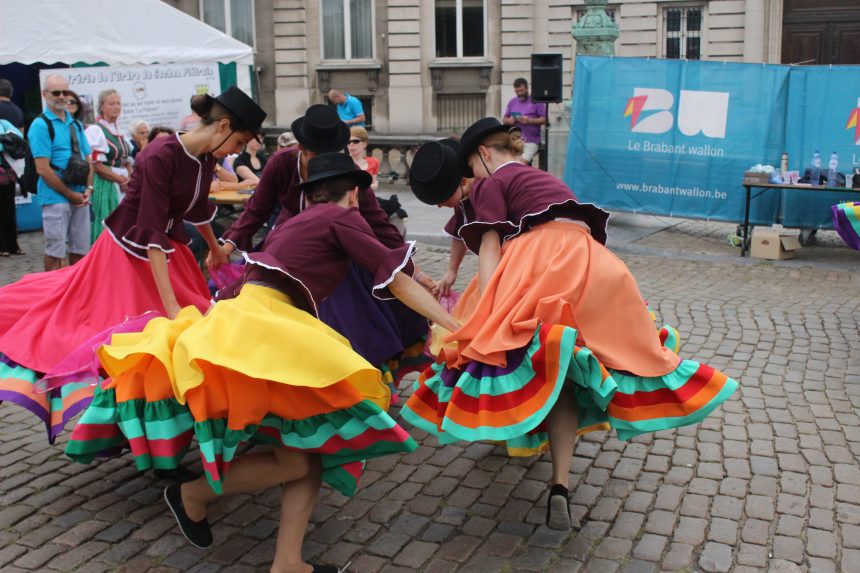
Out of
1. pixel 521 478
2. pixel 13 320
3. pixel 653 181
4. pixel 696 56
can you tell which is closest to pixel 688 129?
pixel 653 181

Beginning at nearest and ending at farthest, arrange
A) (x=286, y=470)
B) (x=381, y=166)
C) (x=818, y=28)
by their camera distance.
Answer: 1. (x=286, y=470)
2. (x=381, y=166)
3. (x=818, y=28)

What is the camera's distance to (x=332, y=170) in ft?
14.1

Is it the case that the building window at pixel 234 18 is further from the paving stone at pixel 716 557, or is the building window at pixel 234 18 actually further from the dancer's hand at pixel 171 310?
the paving stone at pixel 716 557

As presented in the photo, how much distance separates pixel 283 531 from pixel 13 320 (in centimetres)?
200

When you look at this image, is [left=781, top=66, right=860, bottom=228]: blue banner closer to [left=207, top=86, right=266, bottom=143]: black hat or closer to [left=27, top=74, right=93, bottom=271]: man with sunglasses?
[left=27, top=74, right=93, bottom=271]: man with sunglasses

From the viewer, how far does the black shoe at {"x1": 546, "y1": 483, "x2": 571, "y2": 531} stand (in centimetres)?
426

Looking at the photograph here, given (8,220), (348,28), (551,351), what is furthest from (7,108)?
(348,28)

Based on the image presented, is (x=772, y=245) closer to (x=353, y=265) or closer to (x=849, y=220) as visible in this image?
(x=849, y=220)

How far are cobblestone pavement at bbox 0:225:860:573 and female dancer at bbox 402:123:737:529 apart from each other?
315 mm

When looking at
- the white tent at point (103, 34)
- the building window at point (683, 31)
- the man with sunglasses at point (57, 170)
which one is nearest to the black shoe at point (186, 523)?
the man with sunglasses at point (57, 170)

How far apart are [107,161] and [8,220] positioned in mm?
1712

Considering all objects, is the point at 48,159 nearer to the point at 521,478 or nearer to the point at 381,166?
the point at 521,478

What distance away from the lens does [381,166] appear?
61.2ft

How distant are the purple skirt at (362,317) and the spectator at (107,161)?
562cm
